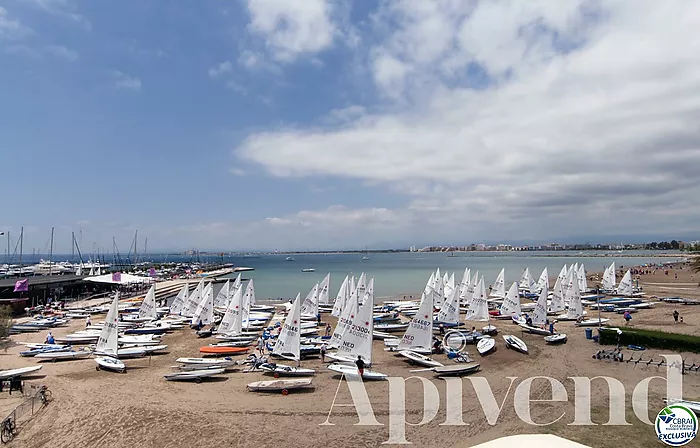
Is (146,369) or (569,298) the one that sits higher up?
(569,298)

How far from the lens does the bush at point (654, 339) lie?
24.4 metres

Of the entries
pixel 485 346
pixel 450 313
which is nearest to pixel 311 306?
pixel 450 313

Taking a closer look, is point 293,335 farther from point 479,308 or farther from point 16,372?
point 479,308

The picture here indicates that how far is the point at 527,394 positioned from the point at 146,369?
65.3 ft

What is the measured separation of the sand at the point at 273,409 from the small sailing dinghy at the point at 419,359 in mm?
562

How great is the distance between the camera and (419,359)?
23375 millimetres

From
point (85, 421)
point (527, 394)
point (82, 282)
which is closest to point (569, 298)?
point (527, 394)

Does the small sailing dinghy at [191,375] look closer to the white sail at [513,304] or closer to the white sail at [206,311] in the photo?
the white sail at [206,311]

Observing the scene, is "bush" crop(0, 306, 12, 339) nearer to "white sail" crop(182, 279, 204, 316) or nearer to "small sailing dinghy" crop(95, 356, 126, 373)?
"small sailing dinghy" crop(95, 356, 126, 373)

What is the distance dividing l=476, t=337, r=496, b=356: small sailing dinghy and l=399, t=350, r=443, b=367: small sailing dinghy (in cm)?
368

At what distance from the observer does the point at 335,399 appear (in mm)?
17719

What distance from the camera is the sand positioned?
14.0m

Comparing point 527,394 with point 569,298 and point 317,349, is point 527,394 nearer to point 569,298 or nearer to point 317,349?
point 317,349

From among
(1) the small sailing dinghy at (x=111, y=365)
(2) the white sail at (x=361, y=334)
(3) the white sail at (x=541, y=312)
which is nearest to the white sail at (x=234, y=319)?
(1) the small sailing dinghy at (x=111, y=365)
